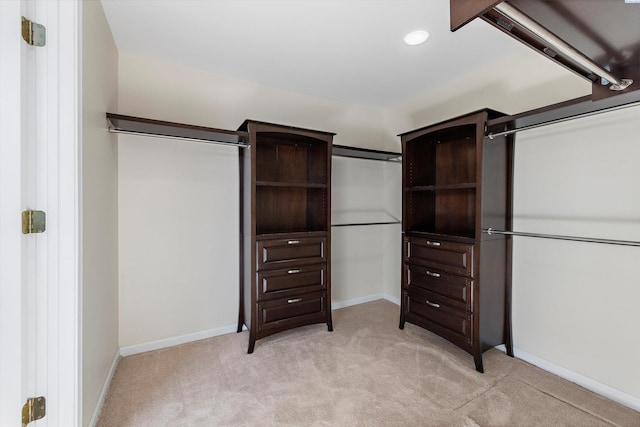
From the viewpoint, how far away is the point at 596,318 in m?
1.82

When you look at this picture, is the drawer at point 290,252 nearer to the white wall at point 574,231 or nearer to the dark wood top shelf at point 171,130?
the dark wood top shelf at point 171,130

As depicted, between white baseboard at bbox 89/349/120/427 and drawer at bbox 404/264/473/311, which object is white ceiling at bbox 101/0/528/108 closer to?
drawer at bbox 404/264/473/311

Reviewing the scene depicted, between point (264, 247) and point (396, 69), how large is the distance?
2000mm

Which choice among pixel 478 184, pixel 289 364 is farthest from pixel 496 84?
pixel 289 364

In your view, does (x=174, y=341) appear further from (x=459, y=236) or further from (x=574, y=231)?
(x=574, y=231)

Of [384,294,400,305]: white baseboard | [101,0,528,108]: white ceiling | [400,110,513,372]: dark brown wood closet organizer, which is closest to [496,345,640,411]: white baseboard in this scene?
[400,110,513,372]: dark brown wood closet organizer

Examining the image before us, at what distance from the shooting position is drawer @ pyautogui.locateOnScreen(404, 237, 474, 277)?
6.81ft

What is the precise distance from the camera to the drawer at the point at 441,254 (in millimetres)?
2076

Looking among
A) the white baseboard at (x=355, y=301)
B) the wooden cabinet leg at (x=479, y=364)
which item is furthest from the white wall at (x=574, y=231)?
the white baseboard at (x=355, y=301)
